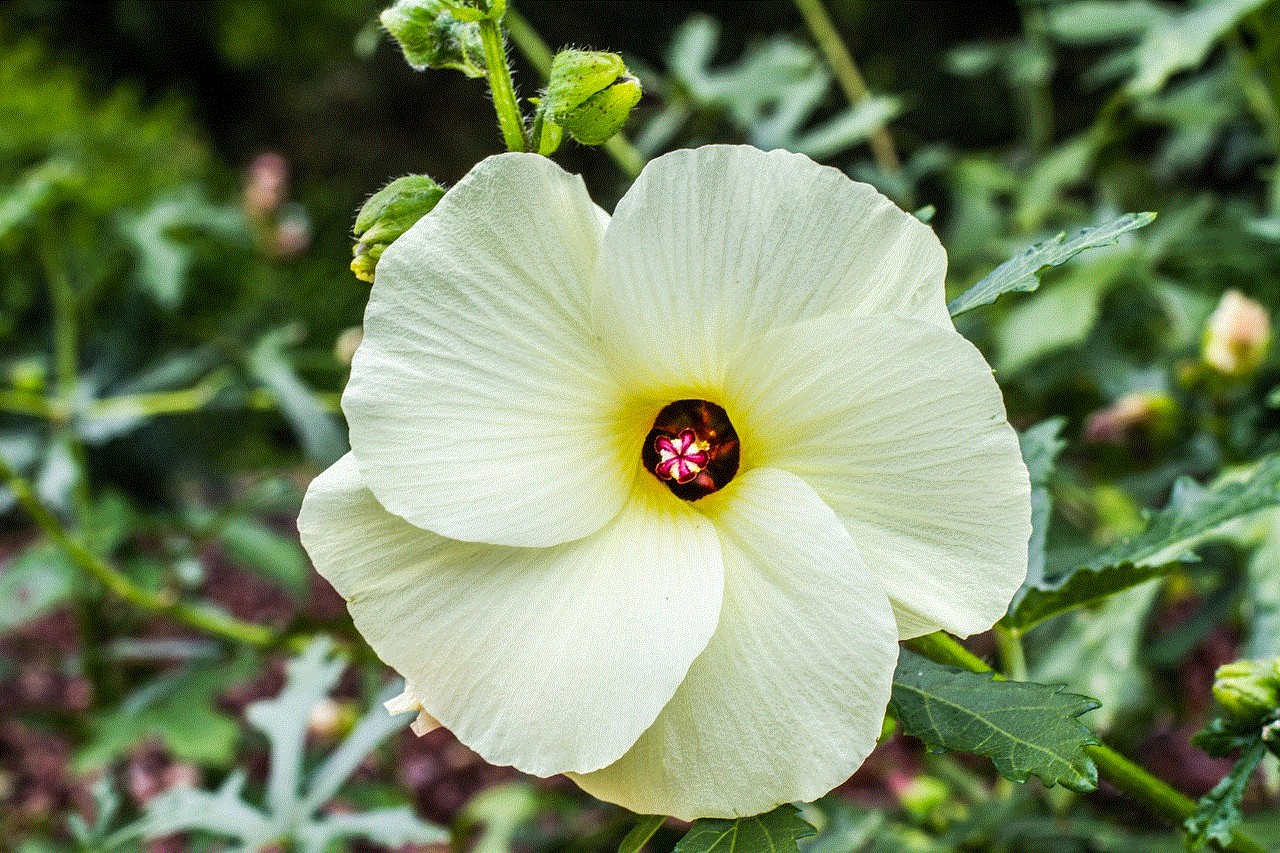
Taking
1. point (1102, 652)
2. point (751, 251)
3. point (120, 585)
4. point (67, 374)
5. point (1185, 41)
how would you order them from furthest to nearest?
point (67, 374)
point (120, 585)
point (1185, 41)
point (1102, 652)
point (751, 251)

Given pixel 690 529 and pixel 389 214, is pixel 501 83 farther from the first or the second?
pixel 690 529

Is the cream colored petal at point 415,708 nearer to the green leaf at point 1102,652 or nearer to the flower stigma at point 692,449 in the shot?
the flower stigma at point 692,449

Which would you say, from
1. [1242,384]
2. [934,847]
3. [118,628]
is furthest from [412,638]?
[118,628]

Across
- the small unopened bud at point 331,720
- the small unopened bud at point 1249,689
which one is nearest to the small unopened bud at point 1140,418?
the small unopened bud at point 1249,689

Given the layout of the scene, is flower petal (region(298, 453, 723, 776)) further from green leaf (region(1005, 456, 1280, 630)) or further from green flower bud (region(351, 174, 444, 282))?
green leaf (region(1005, 456, 1280, 630))

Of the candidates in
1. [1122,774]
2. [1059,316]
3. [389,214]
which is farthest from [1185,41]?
[389,214]

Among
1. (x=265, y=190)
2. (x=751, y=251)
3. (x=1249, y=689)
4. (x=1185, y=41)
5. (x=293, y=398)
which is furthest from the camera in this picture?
(x=265, y=190)
